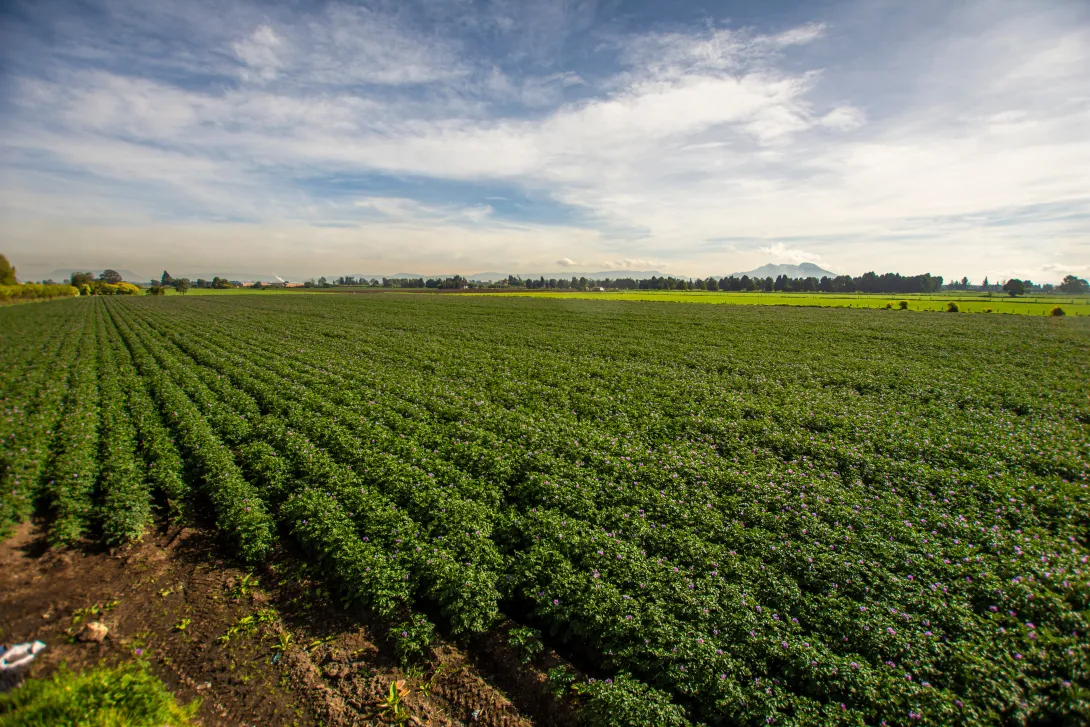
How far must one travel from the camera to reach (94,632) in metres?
6.01

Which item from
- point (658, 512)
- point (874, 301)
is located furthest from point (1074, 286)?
point (658, 512)

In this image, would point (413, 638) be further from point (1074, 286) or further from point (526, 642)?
point (1074, 286)

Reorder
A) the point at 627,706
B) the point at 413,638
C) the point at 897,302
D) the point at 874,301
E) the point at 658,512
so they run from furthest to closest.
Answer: the point at 874,301
the point at 897,302
the point at 658,512
the point at 413,638
the point at 627,706

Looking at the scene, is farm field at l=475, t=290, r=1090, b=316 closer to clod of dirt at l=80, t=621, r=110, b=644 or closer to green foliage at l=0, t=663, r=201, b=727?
clod of dirt at l=80, t=621, r=110, b=644

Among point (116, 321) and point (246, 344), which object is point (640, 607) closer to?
point (246, 344)

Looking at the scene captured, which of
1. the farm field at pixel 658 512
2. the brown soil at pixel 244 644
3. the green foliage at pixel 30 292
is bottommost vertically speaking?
the brown soil at pixel 244 644

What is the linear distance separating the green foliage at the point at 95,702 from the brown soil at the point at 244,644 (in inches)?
14.9

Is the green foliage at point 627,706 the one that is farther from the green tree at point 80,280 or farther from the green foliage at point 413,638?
the green tree at point 80,280

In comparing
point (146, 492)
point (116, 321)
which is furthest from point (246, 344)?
point (116, 321)

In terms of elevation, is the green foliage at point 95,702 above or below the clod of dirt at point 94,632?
above

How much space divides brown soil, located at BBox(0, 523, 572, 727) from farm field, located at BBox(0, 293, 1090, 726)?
0.38 m

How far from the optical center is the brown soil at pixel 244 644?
520 centimetres

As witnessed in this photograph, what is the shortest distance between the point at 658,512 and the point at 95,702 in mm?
7763

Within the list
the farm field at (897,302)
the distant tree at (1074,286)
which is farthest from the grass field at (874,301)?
the distant tree at (1074,286)
